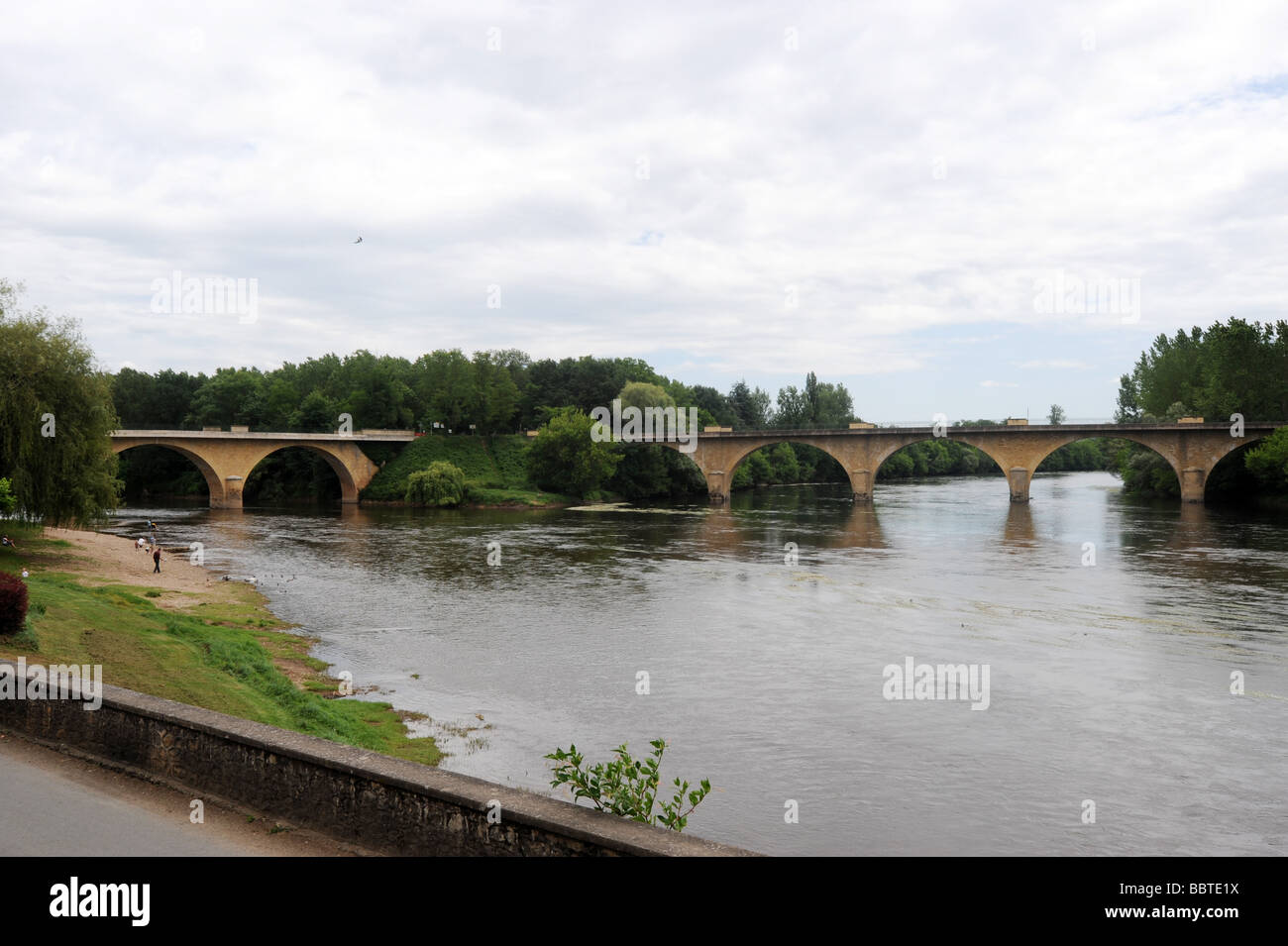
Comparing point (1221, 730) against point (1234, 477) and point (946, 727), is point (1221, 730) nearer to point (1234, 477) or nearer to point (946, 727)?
point (946, 727)

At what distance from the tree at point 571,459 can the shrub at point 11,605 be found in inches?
3003

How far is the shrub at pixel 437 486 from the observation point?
89.6 metres

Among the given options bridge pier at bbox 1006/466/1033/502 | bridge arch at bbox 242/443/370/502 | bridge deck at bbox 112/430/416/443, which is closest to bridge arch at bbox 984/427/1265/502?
bridge pier at bbox 1006/466/1033/502

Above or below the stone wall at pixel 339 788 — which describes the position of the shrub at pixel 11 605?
Result: above

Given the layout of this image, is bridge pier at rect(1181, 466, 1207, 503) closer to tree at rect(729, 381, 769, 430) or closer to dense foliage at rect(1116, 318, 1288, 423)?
dense foliage at rect(1116, 318, 1288, 423)

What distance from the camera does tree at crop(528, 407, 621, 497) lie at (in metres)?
93.9

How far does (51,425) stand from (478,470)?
215ft

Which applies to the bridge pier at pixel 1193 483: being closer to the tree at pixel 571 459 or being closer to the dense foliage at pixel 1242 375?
the dense foliage at pixel 1242 375

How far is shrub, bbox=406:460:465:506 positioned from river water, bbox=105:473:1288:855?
34112 mm

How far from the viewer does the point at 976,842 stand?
13898 mm

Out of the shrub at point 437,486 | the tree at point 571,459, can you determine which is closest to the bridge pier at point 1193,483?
the tree at point 571,459

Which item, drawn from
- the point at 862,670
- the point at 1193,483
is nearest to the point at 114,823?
the point at 862,670
